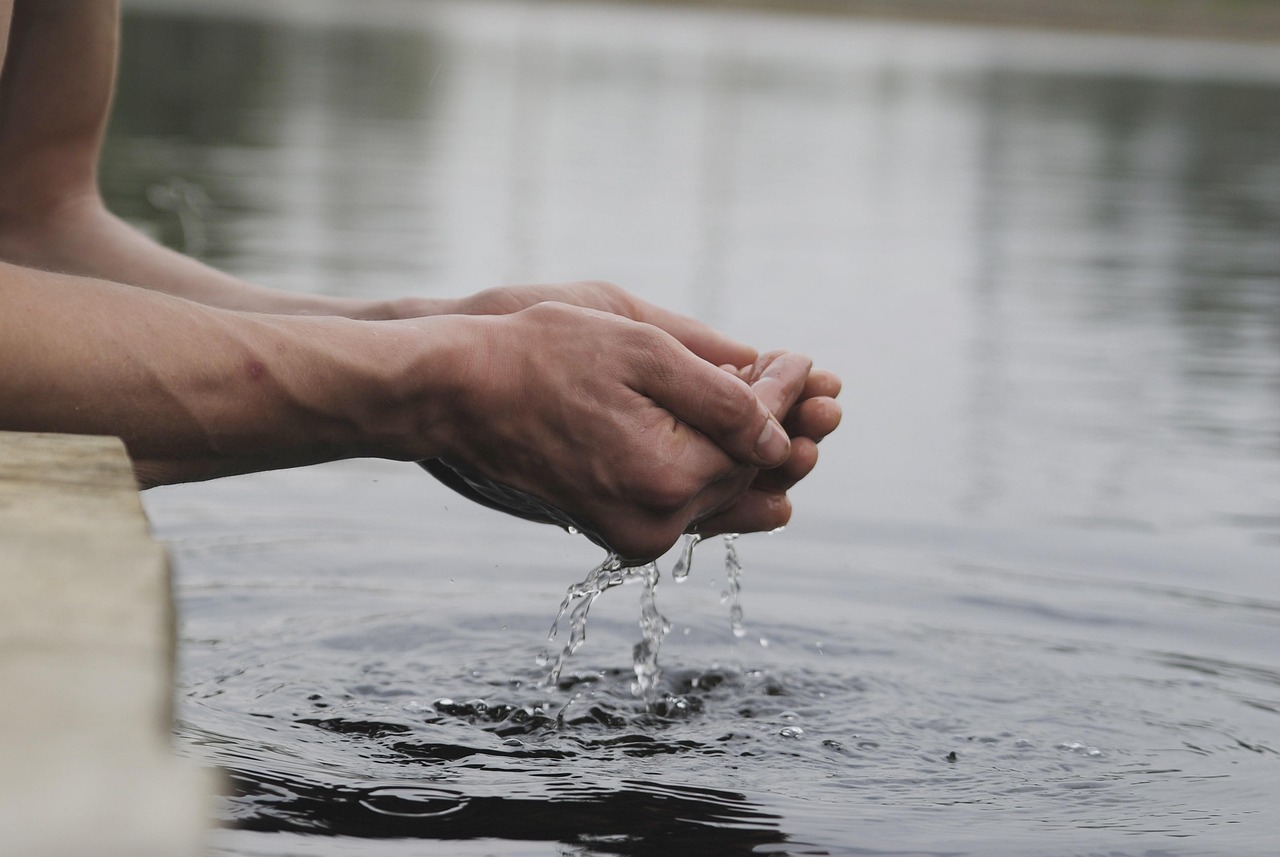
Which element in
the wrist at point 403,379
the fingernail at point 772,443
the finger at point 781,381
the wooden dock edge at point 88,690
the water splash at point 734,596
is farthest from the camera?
the water splash at point 734,596

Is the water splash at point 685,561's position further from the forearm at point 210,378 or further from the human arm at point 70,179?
the forearm at point 210,378

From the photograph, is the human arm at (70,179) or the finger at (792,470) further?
the human arm at (70,179)

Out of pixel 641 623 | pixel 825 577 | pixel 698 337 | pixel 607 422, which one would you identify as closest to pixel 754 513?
pixel 698 337

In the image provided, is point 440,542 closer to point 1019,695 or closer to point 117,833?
point 1019,695

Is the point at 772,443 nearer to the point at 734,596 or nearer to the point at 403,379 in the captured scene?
the point at 403,379

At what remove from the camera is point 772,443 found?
271 centimetres

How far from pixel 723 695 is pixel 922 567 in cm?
116

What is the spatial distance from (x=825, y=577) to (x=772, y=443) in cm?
138

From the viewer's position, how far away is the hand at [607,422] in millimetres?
2484

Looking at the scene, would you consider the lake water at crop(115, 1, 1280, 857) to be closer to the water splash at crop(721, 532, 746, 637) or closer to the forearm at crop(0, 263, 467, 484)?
the water splash at crop(721, 532, 746, 637)

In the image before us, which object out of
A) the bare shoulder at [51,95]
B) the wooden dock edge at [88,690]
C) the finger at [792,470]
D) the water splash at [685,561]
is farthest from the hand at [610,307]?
the wooden dock edge at [88,690]

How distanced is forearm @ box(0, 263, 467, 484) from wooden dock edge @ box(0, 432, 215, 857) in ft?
1.50

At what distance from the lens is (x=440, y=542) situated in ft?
13.8

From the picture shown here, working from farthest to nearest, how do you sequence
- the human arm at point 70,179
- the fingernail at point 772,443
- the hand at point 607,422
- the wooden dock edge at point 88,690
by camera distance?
the human arm at point 70,179 < the fingernail at point 772,443 < the hand at point 607,422 < the wooden dock edge at point 88,690
